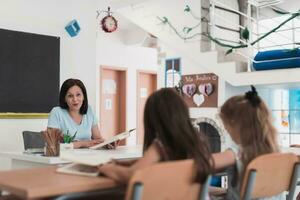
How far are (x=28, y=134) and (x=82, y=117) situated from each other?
65 cm

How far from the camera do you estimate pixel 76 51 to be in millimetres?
4855

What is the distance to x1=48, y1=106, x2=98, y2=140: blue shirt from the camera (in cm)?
307

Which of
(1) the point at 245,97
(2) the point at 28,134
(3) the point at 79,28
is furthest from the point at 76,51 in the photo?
(1) the point at 245,97

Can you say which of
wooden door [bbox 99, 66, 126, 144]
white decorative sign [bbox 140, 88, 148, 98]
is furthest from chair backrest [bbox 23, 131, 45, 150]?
white decorative sign [bbox 140, 88, 148, 98]

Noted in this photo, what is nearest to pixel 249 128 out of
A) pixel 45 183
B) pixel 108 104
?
pixel 45 183

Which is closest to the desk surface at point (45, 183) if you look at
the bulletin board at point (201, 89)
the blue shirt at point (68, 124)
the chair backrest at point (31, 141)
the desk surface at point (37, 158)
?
the desk surface at point (37, 158)

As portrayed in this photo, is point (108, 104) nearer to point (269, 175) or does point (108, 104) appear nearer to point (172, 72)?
point (172, 72)

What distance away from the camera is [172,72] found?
22.3ft

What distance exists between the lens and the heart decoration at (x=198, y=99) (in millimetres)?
6291

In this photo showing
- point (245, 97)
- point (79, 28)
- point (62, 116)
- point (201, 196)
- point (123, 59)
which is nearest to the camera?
point (201, 196)

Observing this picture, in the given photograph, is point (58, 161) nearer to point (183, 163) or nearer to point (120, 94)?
point (183, 163)

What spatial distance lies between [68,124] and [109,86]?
5.18 m

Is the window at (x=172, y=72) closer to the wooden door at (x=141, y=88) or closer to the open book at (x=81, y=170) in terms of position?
the wooden door at (x=141, y=88)

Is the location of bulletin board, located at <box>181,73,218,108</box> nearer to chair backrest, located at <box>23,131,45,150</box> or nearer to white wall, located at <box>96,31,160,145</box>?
white wall, located at <box>96,31,160,145</box>
